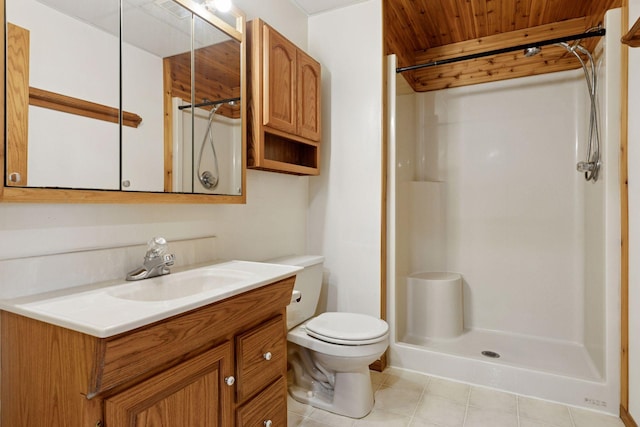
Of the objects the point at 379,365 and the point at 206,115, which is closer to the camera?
the point at 206,115

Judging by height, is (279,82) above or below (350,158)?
above

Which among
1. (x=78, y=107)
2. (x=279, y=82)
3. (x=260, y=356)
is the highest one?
(x=279, y=82)

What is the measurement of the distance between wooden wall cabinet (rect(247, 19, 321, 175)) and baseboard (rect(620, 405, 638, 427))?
2.06 m

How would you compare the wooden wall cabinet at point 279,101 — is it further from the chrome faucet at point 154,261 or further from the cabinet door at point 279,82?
the chrome faucet at point 154,261

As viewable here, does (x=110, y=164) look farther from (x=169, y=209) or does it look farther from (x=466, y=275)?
(x=466, y=275)

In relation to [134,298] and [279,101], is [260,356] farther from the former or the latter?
[279,101]

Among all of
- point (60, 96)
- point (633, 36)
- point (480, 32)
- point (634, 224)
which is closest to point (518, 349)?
point (634, 224)

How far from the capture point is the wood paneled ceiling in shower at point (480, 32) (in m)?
2.45

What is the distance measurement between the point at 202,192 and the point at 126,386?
0.90 metres

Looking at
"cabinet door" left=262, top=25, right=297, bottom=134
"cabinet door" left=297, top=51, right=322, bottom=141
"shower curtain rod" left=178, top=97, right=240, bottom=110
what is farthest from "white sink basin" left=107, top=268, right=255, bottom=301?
"cabinet door" left=297, top=51, right=322, bottom=141

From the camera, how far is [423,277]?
2.90m

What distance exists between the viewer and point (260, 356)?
1.38 meters

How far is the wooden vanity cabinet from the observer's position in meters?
0.86

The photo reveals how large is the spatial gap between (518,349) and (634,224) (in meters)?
1.38
